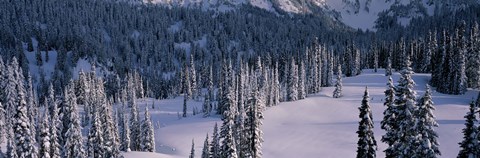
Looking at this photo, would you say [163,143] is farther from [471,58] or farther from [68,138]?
[471,58]

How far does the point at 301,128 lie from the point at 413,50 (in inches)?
3591

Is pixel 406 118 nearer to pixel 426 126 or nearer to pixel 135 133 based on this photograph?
pixel 426 126

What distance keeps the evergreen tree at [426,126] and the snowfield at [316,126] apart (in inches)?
1948

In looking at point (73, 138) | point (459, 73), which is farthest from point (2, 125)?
point (459, 73)

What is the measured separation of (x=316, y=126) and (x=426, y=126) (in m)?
75.4

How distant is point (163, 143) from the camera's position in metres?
99.8

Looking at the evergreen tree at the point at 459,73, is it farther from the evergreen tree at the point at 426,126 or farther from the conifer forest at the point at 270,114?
the evergreen tree at the point at 426,126

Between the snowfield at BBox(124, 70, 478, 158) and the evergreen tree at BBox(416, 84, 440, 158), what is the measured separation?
49.5 m

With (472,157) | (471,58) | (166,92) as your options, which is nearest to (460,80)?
(471,58)

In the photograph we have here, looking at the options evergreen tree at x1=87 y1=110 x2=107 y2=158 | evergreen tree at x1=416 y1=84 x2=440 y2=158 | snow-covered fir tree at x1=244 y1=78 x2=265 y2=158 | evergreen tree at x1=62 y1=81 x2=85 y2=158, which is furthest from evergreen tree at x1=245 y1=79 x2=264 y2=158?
evergreen tree at x1=416 y1=84 x2=440 y2=158

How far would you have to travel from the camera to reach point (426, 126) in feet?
88.9

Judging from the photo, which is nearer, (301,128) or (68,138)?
(68,138)

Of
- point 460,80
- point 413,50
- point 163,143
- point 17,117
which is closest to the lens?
point 17,117

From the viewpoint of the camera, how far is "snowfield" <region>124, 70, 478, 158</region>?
83.2 meters
